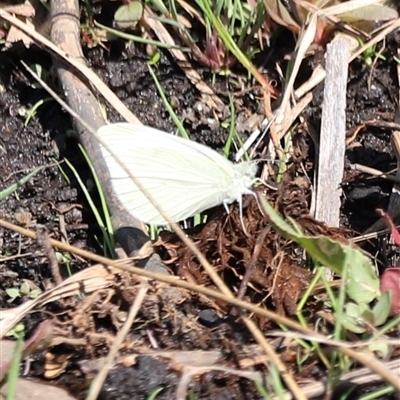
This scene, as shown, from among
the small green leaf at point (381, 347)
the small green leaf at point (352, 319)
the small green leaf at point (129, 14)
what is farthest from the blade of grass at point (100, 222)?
the small green leaf at point (381, 347)

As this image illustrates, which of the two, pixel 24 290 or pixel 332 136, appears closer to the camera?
pixel 24 290

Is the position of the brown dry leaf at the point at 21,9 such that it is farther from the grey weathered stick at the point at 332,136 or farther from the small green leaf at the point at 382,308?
the small green leaf at the point at 382,308

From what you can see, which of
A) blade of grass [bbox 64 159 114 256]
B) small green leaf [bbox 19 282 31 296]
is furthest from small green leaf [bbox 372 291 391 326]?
small green leaf [bbox 19 282 31 296]

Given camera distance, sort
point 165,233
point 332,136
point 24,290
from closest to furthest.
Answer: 1. point 165,233
2. point 24,290
3. point 332,136

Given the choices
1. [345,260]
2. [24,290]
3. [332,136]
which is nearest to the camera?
[345,260]

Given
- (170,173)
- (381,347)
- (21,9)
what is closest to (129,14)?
(21,9)

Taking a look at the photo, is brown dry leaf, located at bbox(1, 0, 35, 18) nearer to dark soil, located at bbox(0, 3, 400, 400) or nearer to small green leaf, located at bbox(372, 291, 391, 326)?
dark soil, located at bbox(0, 3, 400, 400)

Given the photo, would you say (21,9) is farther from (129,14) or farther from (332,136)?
(332,136)

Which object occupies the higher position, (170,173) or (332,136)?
(332,136)
